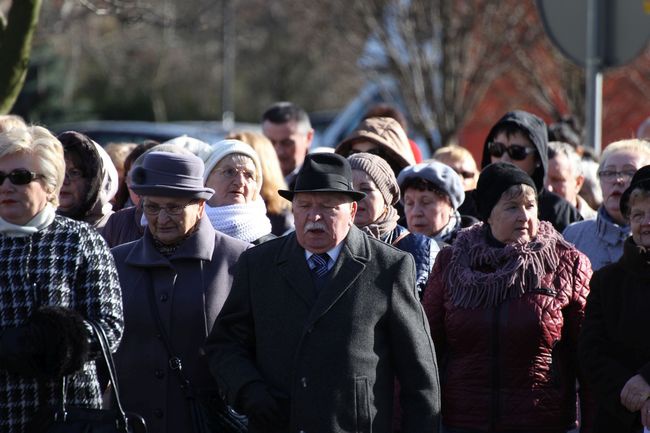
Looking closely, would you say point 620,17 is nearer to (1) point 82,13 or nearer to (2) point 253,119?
(1) point 82,13

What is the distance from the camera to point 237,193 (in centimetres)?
728

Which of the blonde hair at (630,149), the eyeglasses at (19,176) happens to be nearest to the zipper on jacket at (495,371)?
the blonde hair at (630,149)

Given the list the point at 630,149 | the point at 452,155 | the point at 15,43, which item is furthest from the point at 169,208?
the point at 452,155

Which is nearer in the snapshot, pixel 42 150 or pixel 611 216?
pixel 42 150

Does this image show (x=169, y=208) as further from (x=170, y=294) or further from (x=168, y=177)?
(x=170, y=294)

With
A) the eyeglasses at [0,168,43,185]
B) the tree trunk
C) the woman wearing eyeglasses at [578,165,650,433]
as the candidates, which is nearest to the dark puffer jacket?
the woman wearing eyeglasses at [578,165,650,433]

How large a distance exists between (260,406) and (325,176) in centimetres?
103

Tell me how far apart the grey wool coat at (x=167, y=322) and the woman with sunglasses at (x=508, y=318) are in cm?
112

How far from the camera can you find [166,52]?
134 ft

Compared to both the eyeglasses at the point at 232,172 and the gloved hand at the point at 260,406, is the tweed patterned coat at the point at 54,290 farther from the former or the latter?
the eyeglasses at the point at 232,172

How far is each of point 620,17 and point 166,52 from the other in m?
32.9

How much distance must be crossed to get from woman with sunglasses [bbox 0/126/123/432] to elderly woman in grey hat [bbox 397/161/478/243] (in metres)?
2.44

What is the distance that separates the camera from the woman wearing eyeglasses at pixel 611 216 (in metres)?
7.43

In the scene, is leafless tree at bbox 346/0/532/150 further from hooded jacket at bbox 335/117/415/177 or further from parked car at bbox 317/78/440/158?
hooded jacket at bbox 335/117/415/177
